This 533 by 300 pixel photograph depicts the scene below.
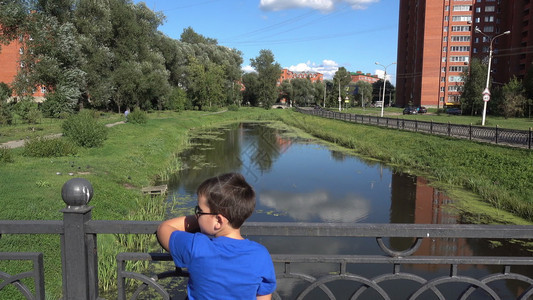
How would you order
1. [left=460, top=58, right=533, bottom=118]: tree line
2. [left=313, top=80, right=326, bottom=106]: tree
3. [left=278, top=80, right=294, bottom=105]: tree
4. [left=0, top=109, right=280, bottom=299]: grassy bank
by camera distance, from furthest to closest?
[left=313, top=80, right=326, bottom=106]: tree → [left=278, top=80, right=294, bottom=105]: tree → [left=460, top=58, right=533, bottom=118]: tree line → [left=0, top=109, right=280, bottom=299]: grassy bank

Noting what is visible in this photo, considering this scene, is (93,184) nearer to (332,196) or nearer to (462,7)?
(332,196)

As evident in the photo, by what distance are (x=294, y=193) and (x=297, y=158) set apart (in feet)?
27.7

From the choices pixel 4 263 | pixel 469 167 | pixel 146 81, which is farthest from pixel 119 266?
pixel 146 81

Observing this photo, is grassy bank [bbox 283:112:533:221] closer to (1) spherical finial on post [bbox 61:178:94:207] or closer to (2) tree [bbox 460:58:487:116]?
(1) spherical finial on post [bbox 61:178:94:207]

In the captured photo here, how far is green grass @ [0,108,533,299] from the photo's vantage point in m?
6.95

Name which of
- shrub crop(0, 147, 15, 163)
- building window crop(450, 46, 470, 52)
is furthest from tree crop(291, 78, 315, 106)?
shrub crop(0, 147, 15, 163)

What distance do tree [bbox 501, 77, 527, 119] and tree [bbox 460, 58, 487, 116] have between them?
729 centimetres

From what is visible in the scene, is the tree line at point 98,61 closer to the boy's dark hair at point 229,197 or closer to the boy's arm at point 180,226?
the boy's arm at point 180,226

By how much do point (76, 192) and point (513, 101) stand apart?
5106cm

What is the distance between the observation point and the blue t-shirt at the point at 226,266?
1.71m

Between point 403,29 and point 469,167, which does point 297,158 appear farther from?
point 403,29

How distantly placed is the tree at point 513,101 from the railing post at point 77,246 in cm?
5098

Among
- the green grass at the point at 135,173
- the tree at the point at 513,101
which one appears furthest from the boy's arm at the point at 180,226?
the tree at the point at 513,101

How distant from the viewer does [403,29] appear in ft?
292
